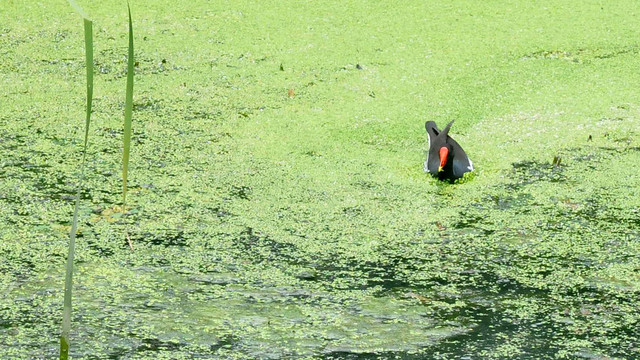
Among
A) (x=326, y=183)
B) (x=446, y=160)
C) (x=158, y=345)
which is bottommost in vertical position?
(x=158, y=345)

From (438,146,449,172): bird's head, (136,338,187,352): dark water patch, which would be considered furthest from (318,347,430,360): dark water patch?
(438,146,449,172): bird's head

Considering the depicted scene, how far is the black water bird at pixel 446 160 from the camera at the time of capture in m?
Answer: 2.88

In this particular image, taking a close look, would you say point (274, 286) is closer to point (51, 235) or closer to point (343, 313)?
point (343, 313)

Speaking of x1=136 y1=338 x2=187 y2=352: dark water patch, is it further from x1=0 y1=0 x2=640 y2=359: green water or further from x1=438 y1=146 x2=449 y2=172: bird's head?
x1=438 y1=146 x2=449 y2=172: bird's head

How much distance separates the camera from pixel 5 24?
4.43m

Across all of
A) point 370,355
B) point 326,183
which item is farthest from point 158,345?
point 326,183

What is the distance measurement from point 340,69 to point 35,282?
199cm

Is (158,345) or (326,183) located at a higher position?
(326,183)

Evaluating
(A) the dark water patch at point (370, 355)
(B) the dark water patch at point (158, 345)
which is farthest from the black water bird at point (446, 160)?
(B) the dark water patch at point (158, 345)

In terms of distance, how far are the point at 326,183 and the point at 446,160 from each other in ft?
1.30

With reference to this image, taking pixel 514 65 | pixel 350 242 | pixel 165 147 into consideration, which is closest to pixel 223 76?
pixel 165 147

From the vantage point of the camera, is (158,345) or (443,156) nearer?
(158,345)

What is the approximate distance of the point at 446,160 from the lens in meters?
2.88

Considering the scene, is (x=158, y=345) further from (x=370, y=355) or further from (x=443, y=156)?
(x=443, y=156)
